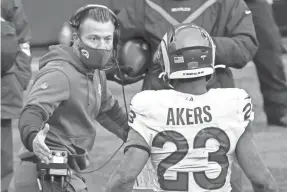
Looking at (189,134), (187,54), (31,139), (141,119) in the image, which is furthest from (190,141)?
(31,139)

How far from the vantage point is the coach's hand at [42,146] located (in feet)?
16.2

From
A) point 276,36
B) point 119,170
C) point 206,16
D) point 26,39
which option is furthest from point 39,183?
point 276,36

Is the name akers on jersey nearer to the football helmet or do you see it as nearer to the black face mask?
the football helmet

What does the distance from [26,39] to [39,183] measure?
105 inches

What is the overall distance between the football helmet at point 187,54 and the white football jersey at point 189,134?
0.51 ft

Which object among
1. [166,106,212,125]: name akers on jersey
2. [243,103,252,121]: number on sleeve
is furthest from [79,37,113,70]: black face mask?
[243,103,252,121]: number on sleeve

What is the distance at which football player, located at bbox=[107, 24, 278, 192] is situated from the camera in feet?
15.3

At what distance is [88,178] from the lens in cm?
841

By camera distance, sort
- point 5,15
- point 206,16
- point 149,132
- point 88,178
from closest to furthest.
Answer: point 149,132, point 206,16, point 5,15, point 88,178

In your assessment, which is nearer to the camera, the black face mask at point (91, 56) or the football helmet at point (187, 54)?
the football helmet at point (187, 54)

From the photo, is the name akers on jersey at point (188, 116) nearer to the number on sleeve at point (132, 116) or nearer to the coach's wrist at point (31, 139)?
the number on sleeve at point (132, 116)

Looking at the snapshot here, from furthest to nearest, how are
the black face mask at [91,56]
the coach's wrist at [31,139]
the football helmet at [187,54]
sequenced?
the black face mask at [91,56] → the coach's wrist at [31,139] → the football helmet at [187,54]

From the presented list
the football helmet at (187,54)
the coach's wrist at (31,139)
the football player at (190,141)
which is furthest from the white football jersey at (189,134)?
the coach's wrist at (31,139)

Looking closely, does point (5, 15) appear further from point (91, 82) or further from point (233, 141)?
point (233, 141)
